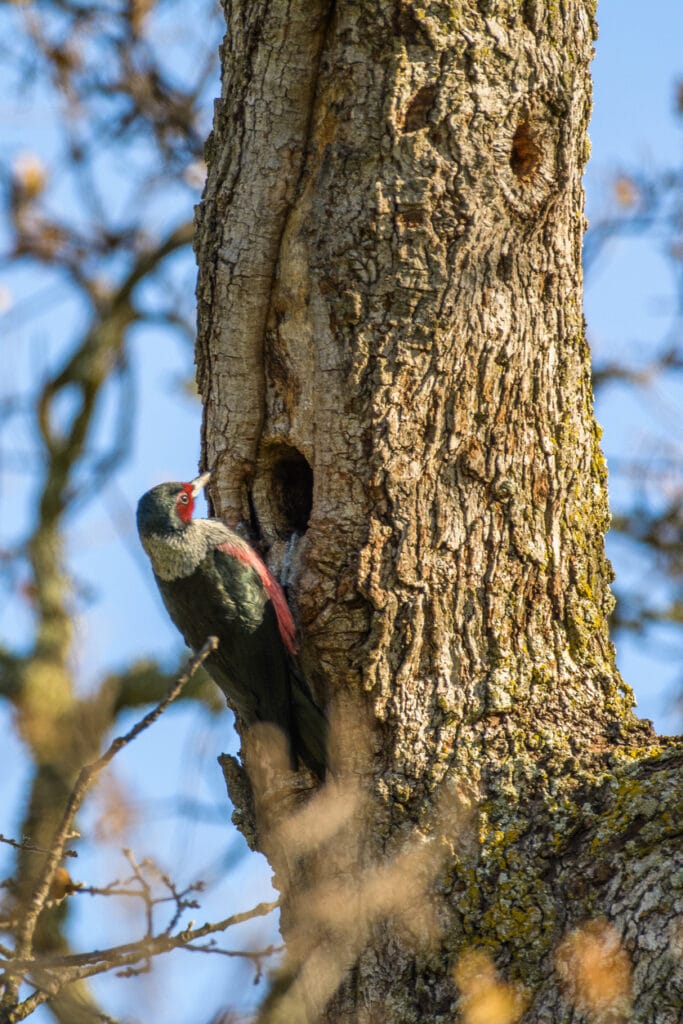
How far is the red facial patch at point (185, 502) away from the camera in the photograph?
4.12 metres

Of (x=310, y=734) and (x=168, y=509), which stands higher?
(x=168, y=509)

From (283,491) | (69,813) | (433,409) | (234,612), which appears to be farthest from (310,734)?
(69,813)

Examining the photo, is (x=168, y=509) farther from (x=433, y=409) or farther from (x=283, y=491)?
(x=433, y=409)

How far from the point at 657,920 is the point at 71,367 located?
656 cm

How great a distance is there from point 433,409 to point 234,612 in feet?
3.51

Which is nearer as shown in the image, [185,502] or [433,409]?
[433,409]

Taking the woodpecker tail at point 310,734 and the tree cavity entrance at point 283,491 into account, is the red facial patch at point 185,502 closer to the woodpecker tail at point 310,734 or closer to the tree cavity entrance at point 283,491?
the tree cavity entrance at point 283,491

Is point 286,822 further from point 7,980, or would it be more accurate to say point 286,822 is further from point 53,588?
point 53,588

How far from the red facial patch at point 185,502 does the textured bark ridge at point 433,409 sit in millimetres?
645

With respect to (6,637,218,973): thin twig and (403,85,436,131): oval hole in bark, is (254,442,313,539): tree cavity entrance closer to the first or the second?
(403,85,436,131): oval hole in bark

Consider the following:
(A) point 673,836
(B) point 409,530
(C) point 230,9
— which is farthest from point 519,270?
(A) point 673,836

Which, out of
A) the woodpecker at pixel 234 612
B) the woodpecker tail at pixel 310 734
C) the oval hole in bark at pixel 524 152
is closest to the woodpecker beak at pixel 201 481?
the woodpecker at pixel 234 612

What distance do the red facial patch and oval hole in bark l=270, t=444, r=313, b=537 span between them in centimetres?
49

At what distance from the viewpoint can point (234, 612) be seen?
3799mm
